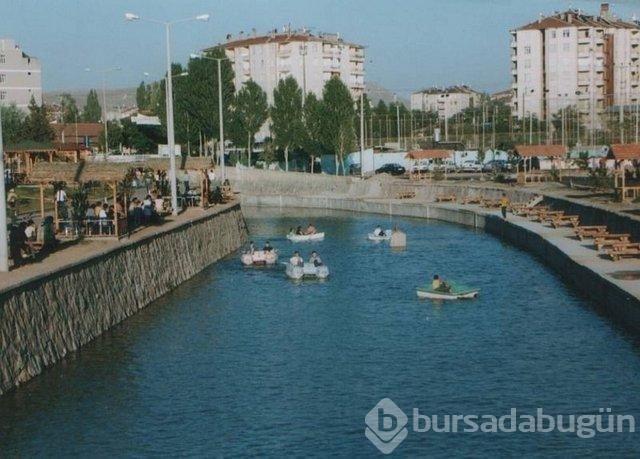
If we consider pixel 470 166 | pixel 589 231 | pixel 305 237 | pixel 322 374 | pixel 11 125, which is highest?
pixel 11 125

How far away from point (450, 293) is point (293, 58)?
135 m

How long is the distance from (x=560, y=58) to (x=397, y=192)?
69944 mm

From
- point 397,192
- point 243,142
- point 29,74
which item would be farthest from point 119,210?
point 29,74

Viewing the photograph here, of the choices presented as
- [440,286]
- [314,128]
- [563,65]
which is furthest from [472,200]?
[563,65]

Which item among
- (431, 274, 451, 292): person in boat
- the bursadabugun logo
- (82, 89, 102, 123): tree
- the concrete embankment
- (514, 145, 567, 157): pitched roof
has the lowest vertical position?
the bursadabugun logo

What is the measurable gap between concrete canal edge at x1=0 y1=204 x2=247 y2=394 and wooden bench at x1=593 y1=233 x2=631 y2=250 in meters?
19.2

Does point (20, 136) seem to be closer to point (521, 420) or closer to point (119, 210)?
point (119, 210)

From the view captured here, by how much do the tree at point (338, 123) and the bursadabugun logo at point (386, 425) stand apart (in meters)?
93.8

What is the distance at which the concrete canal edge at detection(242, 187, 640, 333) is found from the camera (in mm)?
40019

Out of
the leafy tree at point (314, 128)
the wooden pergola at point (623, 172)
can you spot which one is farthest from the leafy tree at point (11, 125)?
the wooden pergola at point (623, 172)

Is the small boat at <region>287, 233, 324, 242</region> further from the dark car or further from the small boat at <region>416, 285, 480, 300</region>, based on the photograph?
the dark car

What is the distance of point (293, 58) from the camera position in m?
177

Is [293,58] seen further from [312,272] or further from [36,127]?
[312,272]

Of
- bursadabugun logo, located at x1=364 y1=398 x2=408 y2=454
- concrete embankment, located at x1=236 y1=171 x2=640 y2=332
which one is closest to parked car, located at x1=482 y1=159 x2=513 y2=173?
concrete embankment, located at x1=236 y1=171 x2=640 y2=332
